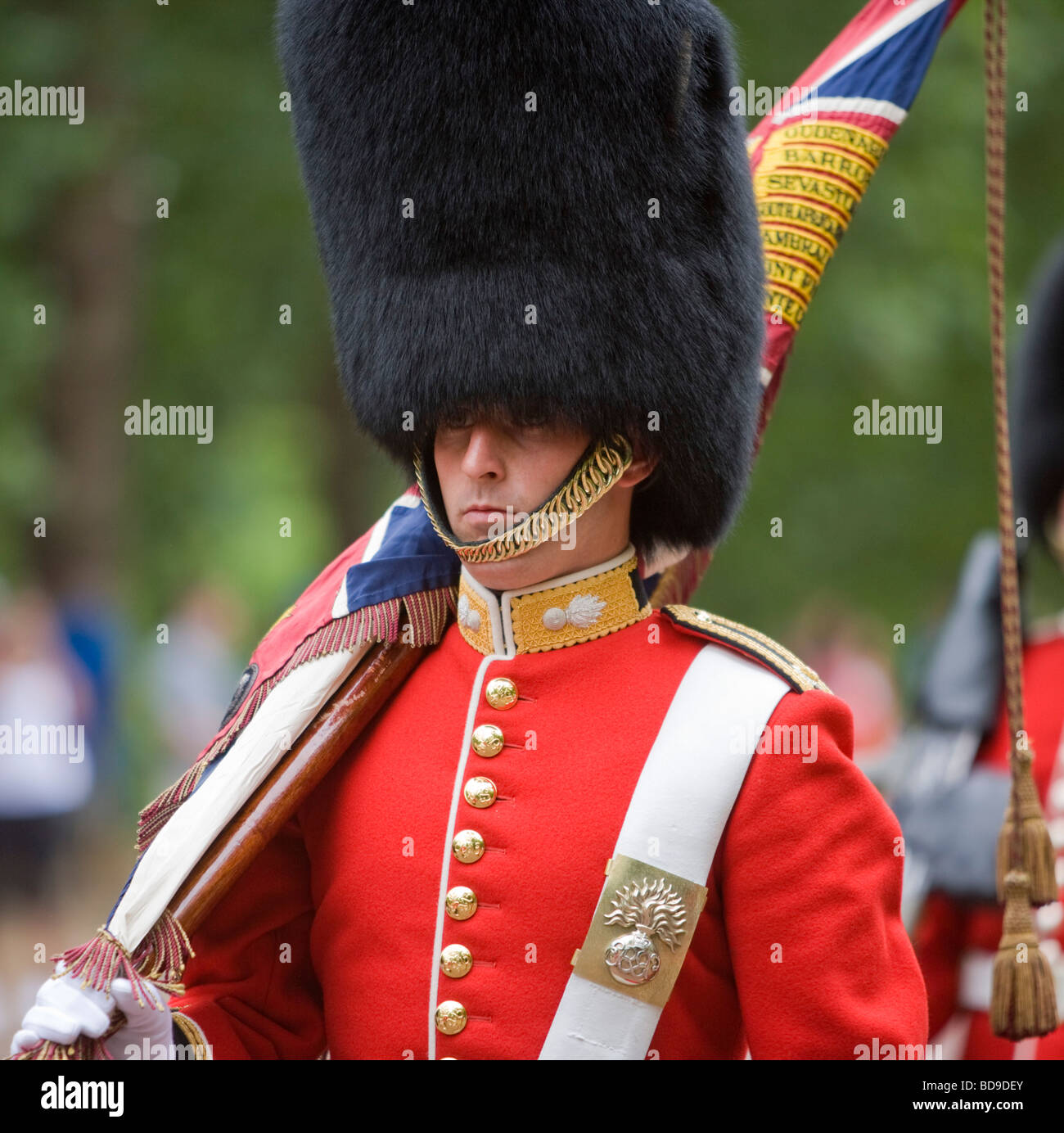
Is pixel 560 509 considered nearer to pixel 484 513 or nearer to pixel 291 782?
pixel 484 513

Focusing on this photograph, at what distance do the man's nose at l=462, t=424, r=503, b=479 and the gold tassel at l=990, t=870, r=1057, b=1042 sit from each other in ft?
4.35

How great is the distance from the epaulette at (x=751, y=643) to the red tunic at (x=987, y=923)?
60.6 inches

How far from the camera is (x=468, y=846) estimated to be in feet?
9.89

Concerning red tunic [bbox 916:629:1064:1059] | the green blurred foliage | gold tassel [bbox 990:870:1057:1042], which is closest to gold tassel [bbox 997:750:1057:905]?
gold tassel [bbox 990:870:1057:1042]

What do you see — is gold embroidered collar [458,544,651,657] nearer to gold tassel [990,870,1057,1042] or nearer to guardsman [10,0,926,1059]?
guardsman [10,0,926,1059]

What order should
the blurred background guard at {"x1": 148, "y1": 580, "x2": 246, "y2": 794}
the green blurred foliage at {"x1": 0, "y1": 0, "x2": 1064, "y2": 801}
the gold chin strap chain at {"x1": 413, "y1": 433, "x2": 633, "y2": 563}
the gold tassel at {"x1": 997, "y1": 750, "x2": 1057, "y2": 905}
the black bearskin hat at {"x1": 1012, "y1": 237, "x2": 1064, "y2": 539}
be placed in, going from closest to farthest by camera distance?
the gold chin strap chain at {"x1": 413, "y1": 433, "x2": 633, "y2": 563} → the gold tassel at {"x1": 997, "y1": 750, "x2": 1057, "y2": 905} → the black bearskin hat at {"x1": 1012, "y1": 237, "x2": 1064, "y2": 539} → the green blurred foliage at {"x1": 0, "y1": 0, "x2": 1064, "y2": 801} → the blurred background guard at {"x1": 148, "y1": 580, "x2": 246, "y2": 794}

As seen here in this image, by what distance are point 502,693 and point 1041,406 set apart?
3.10 m

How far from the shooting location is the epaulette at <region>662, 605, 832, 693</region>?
303cm

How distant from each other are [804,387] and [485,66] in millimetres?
9015

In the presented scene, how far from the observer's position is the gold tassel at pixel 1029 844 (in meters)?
3.32

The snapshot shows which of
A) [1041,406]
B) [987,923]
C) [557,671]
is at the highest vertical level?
[1041,406]

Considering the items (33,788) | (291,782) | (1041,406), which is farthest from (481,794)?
(33,788)

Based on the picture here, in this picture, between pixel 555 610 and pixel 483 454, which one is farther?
pixel 555 610

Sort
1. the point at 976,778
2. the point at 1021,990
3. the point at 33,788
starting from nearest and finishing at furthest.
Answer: the point at 1021,990
the point at 976,778
the point at 33,788
